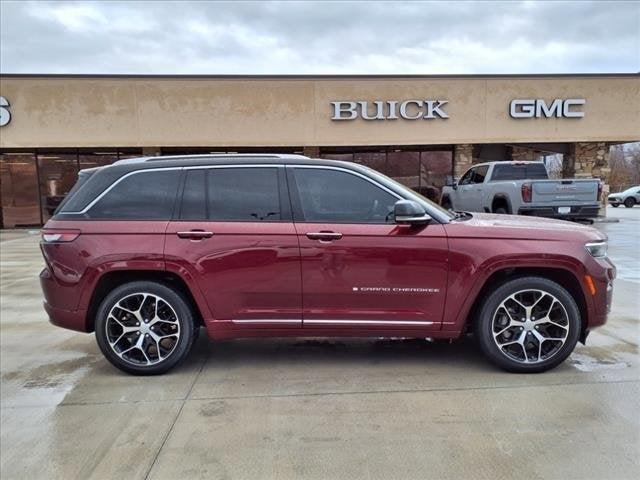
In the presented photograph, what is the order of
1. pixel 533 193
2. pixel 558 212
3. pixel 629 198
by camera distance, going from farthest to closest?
1. pixel 629 198
2. pixel 558 212
3. pixel 533 193

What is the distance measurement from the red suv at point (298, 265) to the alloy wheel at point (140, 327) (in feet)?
0.03

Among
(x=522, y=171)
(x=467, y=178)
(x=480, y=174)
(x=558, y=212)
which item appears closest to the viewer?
(x=558, y=212)

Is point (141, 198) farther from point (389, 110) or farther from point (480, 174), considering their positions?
point (389, 110)

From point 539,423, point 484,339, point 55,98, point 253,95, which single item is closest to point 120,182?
point 484,339

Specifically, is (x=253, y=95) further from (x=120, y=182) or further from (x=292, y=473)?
(x=292, y=473)

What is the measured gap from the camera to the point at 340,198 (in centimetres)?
416

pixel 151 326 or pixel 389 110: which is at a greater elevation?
pixel 389 110

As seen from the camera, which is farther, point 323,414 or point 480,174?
point 480,174

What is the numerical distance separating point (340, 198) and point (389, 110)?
13994 mm

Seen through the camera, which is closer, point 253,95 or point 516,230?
point 516,230

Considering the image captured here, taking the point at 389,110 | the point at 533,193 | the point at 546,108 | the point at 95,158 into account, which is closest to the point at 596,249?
the point at 533,193

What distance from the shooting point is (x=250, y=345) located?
499cm

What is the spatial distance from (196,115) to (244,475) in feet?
51.9

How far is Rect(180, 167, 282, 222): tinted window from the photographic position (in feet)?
13.6
